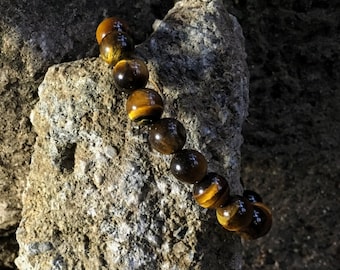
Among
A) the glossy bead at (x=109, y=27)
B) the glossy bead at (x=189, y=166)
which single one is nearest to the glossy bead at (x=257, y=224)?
the glossy bead at (x=189, y=166)

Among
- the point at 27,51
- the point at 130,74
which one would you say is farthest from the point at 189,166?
the point at 27,51

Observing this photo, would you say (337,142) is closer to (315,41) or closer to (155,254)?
(315,41)

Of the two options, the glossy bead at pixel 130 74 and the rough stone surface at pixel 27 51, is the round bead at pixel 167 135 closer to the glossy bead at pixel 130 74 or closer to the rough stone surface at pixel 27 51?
the glossy bead at pixel 130 74

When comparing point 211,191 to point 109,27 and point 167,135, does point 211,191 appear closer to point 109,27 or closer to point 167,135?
point 167,135

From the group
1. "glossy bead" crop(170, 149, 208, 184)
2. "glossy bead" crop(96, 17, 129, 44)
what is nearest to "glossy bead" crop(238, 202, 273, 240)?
"glossy bead" crop(170, 149, 208, 184)

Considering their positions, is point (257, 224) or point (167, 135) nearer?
point (167, 135)
